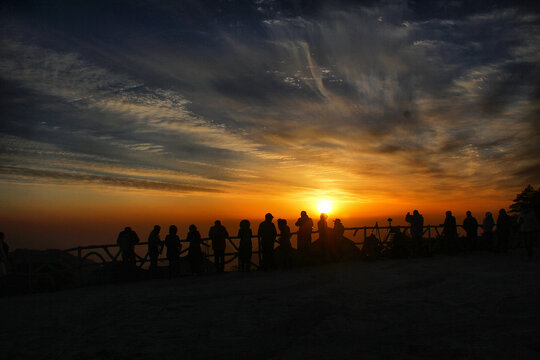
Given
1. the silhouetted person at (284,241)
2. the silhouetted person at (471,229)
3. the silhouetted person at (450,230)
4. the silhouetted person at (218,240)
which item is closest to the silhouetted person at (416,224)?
the silhouetted person at (450,230)

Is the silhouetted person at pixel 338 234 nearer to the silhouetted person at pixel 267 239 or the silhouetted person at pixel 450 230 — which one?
the silhouetted person at pixel 267 239

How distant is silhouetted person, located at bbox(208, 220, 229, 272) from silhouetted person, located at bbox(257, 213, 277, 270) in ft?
4.43

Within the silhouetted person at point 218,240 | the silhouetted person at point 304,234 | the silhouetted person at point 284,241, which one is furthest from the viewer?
the silhouetted person at point 304,234

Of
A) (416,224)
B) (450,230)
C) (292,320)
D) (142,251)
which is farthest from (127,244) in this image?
(450,230)

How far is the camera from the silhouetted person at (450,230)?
19.8 metres

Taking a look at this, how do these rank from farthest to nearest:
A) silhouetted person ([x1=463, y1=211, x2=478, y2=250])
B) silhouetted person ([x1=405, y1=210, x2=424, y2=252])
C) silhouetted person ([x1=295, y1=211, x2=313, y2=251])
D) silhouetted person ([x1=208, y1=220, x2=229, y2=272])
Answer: silhouetted person ([x1=463, y1=211, x2=478, y2=250])
silhouetted person ([x1=405, y1=210, x2=424, y2=252])
silhouetted person ([x1=295, y1=211, x2=313, y2=251])
silhouetted person ([x1=208, y1=220, x2=229, y2=272])

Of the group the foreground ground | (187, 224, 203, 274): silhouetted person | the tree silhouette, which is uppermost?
the tree silhouette

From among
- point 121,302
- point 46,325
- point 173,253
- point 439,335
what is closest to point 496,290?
point 439,335

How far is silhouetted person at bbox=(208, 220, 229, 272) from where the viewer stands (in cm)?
1511

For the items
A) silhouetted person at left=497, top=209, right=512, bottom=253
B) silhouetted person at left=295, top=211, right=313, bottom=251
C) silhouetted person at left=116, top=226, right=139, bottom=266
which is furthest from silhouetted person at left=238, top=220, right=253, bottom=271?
silhouetted person at left=497, top=209, right=512, bottom=253

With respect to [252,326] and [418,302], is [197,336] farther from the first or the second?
[418,302]

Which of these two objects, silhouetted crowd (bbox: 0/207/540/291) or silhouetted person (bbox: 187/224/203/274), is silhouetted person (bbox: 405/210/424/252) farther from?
silhouetted person (bbox: 187/224/203/274)

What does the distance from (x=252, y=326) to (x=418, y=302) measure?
143 inches

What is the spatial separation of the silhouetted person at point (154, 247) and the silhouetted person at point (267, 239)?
3.71 meters
